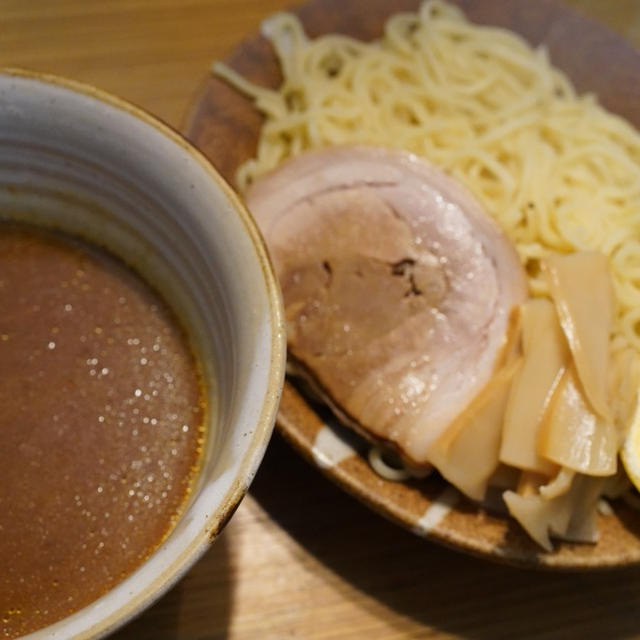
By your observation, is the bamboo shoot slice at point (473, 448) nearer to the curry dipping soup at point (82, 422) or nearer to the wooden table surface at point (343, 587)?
the wooden table surface at point (343, 587)

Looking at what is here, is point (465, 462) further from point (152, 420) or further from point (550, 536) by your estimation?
point (152, 420)

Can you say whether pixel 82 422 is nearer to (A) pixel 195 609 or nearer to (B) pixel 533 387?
(A) pixel 195 609

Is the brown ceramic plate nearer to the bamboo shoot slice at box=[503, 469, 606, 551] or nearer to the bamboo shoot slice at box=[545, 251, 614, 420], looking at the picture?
the bamboo shoot slice at box=[503, 469, 606, 551]

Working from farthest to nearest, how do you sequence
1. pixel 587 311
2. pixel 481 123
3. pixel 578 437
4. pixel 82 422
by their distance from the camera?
pixel 481 123, pixel 587 311, pixel 578 437, pixel 82 422

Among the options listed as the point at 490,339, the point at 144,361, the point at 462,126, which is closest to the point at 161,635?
the point at 144,361

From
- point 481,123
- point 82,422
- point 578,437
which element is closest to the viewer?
point 82,422

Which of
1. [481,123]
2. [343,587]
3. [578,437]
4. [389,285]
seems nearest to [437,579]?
[343,587]

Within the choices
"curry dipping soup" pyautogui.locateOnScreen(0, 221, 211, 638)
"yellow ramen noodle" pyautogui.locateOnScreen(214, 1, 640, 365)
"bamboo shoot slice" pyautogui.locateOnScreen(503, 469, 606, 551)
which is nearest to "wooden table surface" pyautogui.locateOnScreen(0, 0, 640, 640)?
"bamboo shoot slice" pyautogui.locateOnScreen(503, 469, 606, 551)
